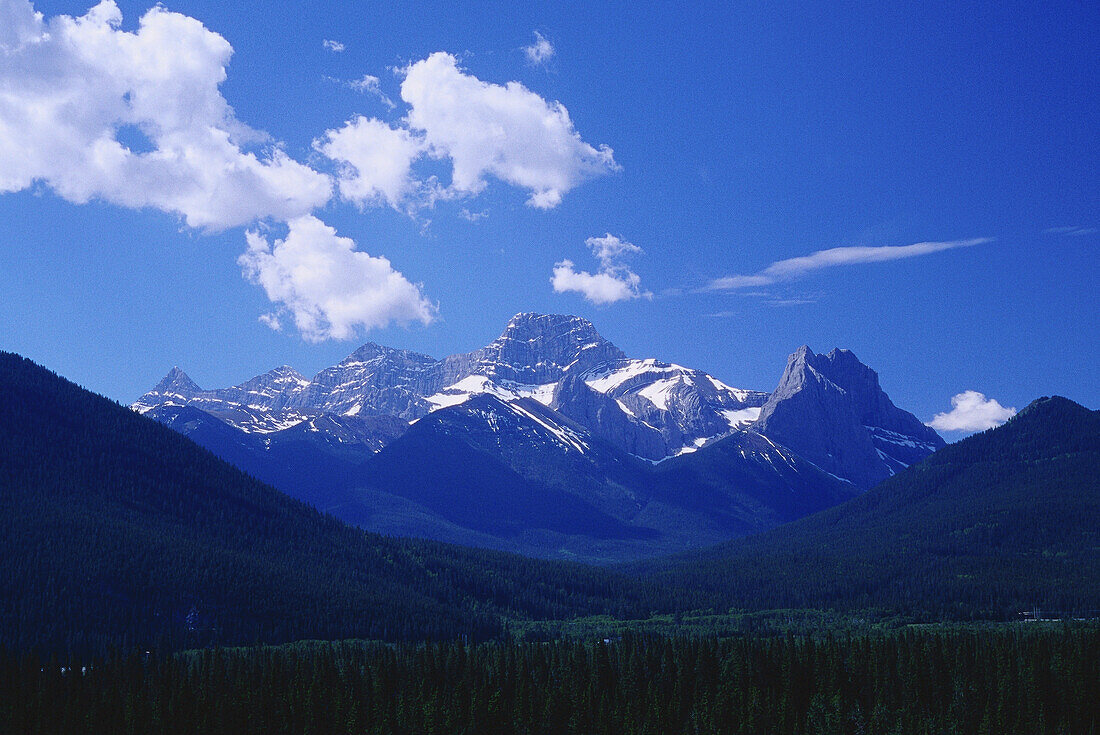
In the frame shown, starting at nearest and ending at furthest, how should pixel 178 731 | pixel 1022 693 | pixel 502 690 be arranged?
1. pixel 178 731
2. pixel 1022 693
3. pixel 502 690

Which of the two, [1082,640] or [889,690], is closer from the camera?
[889,690]

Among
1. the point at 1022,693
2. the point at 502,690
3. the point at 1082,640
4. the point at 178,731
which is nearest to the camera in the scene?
the point at 178,731

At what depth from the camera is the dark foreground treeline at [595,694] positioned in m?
157

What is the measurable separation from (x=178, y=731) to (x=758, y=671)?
90201 mm

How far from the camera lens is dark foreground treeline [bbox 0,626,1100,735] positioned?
157 meters

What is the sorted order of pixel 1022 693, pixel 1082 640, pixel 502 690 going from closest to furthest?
pixel 1022 693 → pixel 502 690 → pixel 1082 640

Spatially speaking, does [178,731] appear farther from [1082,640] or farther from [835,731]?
[1082,640]

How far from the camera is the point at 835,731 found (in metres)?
156

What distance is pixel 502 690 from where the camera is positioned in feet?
578

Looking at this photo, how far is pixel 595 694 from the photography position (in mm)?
175625

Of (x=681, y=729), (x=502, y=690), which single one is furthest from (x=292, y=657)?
(x=681, y=729)

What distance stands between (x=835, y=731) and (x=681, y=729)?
69.9ft

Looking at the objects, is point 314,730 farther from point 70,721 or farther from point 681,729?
point 681,729

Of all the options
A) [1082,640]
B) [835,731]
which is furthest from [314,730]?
[1082,640]
